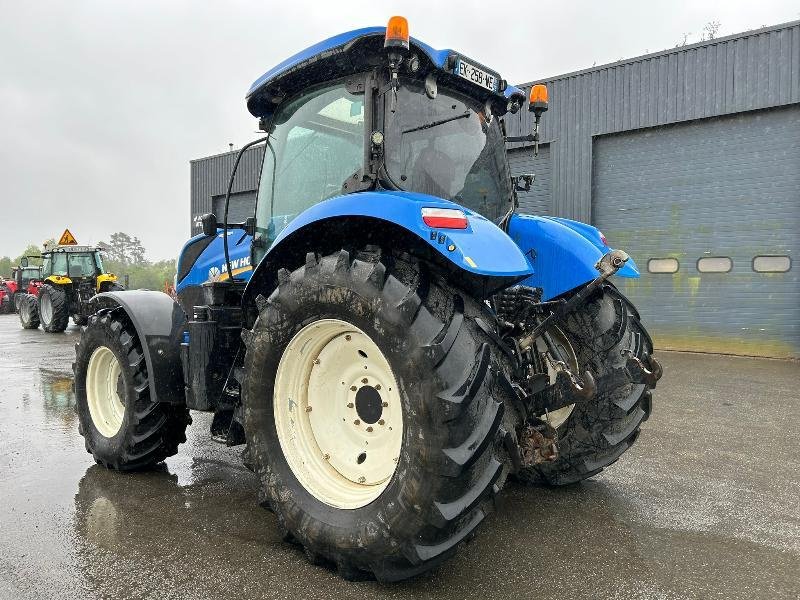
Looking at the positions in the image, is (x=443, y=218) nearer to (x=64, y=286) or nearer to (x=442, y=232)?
(x=442, y=232)

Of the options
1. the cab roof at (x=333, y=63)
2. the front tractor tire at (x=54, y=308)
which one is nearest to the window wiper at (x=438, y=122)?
the cab roof at (x=333, y=63)

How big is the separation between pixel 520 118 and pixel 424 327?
40.3 feet

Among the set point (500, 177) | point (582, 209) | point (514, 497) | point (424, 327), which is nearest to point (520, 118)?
point (582, 209)

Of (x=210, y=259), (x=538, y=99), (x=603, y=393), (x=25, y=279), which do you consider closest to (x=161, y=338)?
(x=210, y=259)

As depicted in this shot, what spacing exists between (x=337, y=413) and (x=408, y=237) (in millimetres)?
909

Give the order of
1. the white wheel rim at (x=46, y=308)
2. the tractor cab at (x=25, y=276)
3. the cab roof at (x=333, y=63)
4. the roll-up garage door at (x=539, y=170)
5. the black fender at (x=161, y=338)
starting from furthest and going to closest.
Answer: the tractor cab at (x=25, y=276), the white wheel rim at (x=46, y=308), the roll-up garage door at (x=539, y=170), the black fender at (x=161, y=338), the cab roof at (x=333, y=63)

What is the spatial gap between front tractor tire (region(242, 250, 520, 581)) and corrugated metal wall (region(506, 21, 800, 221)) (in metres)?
10.8

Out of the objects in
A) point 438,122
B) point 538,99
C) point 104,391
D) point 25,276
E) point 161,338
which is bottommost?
point 104,391

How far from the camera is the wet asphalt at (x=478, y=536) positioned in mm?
2600

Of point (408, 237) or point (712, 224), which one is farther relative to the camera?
point (712, 224)

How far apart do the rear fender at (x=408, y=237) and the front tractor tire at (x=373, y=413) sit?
0.11 meters

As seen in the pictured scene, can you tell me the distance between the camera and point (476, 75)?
3441 mm

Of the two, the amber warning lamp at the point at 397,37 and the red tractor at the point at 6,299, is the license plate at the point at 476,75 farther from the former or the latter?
the red tractor at the point at 6,299

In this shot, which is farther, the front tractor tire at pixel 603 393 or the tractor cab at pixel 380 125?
the front tractor tire at pixel 603 393
